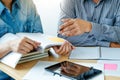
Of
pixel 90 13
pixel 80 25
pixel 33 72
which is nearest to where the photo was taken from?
pixel 33 72

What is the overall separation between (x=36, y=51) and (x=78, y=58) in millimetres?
227

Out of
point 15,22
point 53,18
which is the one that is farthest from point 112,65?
point 53,18

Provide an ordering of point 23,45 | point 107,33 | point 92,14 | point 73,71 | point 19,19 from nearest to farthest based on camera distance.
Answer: point 73,71 → point 23,45 → point 19,19 → point 107,33 → point 92,14

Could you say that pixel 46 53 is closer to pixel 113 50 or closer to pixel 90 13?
pixel 113 50

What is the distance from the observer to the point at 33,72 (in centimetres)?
97

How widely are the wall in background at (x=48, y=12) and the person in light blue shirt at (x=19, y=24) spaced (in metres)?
0.86

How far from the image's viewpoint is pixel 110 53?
119 centimetres

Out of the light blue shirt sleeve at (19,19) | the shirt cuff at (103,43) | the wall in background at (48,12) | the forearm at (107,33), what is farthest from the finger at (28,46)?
the wall in background at (48,12)

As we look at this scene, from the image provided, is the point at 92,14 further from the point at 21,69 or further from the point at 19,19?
the point at 21,69

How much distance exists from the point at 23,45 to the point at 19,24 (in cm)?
34

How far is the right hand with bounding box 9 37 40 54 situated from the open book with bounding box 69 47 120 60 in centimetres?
23

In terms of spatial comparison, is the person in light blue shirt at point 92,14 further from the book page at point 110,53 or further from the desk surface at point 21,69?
the desk surface at point 21,69

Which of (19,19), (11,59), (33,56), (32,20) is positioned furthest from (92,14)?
(11,59)

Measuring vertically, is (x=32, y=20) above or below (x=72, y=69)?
above
